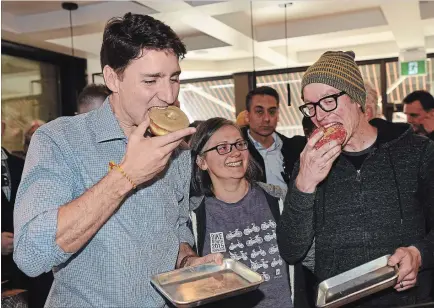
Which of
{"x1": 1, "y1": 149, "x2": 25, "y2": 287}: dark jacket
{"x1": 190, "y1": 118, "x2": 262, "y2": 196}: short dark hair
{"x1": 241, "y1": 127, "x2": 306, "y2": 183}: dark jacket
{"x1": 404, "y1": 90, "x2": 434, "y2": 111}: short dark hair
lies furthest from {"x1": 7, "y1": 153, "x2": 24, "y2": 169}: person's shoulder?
{"x1": 404, "y1": 90, "x2": 434, "y2": 111}: short dark hair

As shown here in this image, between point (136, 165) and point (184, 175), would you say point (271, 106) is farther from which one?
point (136, 165)

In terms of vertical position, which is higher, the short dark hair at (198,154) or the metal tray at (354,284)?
the short dark hair at (198,154)

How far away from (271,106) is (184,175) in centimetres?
242

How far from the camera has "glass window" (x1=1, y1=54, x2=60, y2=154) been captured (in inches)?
254

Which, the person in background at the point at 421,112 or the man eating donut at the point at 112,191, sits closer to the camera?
the man eating donut at the point at 112,191

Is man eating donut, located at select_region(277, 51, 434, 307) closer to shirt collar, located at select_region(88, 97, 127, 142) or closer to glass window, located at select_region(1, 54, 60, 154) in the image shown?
shirt collar, located at select_region(88, 97, 127, 142)

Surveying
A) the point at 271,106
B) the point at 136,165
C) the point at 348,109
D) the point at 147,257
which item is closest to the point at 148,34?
the point at 136,165

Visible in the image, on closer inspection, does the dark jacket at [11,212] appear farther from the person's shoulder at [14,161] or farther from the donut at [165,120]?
the donut at [165,120]

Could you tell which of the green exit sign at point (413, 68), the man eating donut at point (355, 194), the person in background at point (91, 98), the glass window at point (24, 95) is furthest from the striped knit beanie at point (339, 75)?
the green exit sign at point (413, 68)

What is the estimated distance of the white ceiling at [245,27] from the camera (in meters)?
5.28

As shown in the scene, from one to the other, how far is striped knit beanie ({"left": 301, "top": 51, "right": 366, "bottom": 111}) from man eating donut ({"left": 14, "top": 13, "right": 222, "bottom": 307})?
0.53 meters

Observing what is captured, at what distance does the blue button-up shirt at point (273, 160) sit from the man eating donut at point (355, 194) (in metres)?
1.71

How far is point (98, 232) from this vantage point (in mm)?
1173

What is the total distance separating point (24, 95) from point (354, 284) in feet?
20.8
